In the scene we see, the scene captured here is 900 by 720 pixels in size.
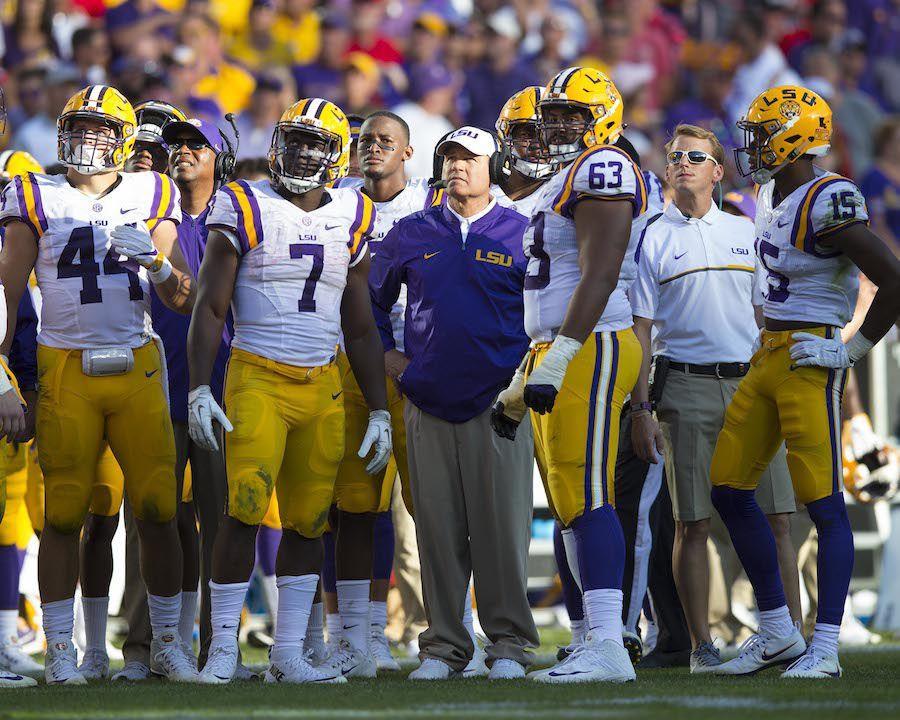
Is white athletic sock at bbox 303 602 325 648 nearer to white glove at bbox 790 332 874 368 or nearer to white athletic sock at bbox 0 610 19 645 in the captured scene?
white athletic sock at bbox 0 610 19 645

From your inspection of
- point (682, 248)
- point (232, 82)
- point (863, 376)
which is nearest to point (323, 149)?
point (682, 248)

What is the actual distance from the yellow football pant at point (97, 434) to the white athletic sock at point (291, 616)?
1.84 ft

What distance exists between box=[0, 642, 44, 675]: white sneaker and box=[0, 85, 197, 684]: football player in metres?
0.77

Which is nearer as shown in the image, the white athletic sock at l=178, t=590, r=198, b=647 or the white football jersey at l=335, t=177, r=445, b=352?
the white athletic sock at l=178, t=590, r=198, b=647

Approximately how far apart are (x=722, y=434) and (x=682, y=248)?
3.79 ft

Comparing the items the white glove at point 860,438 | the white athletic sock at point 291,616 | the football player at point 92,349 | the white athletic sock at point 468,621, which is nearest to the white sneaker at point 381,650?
the white athletic sock at point 468,621

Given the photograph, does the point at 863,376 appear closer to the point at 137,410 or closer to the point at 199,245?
the point at 199,245

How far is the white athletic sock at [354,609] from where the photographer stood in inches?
239

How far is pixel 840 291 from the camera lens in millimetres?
5559

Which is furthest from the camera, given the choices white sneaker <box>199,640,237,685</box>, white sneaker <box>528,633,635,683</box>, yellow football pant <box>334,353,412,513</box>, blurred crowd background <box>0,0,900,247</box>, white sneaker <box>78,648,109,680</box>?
blurred crowd background <box>0,0,900,247</box>

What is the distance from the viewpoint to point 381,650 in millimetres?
6496

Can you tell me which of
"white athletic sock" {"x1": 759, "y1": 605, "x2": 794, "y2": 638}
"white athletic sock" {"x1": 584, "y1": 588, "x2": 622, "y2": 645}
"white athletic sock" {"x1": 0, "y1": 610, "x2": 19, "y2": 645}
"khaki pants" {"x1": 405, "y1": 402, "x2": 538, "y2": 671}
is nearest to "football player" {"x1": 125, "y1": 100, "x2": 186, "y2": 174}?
"khaki pants" {"x1": 405, "y1": 402, "x2": 538, "y2": 671}

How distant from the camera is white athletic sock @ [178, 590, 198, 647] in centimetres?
610

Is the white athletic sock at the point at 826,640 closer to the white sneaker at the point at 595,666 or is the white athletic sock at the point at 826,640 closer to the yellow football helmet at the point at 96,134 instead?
the white sneaker at the point at 595,666
